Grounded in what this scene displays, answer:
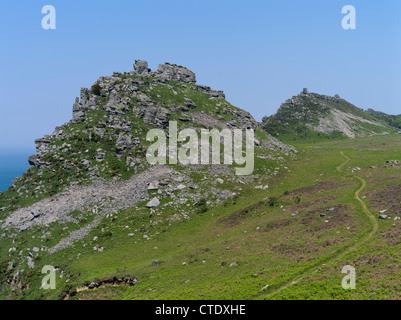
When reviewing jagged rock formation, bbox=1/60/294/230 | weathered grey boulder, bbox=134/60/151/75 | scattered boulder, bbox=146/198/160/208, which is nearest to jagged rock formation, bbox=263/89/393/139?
jagged rock formation, bbox=1/60/294/230

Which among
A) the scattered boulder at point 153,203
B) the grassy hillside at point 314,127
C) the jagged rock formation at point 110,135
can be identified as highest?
the grassy hillside at point 314,127

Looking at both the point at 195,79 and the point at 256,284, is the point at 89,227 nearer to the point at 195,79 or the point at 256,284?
the point at 256,284

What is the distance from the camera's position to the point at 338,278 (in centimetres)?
2798

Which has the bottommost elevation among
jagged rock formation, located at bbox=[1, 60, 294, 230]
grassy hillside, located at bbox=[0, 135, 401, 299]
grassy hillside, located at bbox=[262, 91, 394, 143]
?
grassy hillside, located at bbox=[0, 135, 401, 299]

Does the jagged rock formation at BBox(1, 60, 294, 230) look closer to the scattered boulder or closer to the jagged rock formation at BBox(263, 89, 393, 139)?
the scattered boulder

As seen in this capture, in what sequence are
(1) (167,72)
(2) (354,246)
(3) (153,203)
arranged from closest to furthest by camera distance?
(2) (354,246) < (3) (153,203) < (1) (167,72)

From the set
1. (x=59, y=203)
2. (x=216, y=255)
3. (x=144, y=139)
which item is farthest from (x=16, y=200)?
(x=216, y=255)

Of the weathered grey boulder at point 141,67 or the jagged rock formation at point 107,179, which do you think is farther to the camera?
the weathered grey boulder at point 141,67

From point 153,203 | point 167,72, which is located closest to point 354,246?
point 153,203

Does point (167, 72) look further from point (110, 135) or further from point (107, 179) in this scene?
point (107, 179)

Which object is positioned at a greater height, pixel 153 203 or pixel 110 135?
pixel 110 135

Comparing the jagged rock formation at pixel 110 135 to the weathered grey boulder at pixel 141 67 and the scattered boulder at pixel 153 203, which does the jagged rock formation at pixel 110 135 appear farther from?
the scattered boulder at pixel 153 203

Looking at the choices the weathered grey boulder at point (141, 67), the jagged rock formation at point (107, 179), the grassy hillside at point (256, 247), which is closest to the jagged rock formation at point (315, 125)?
the jagged rock formation at point (107, 179)
